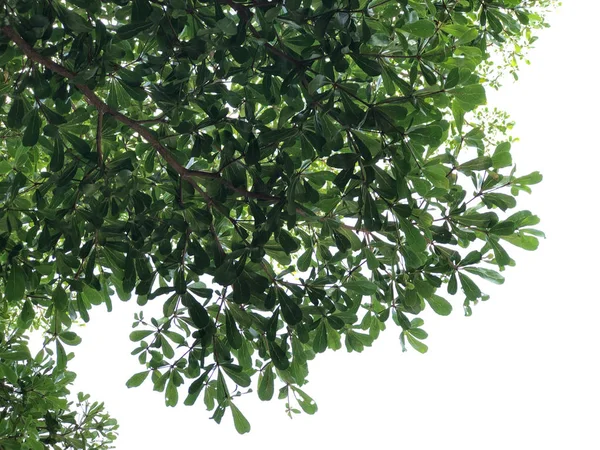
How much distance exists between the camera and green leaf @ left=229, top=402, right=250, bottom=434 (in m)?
2.29

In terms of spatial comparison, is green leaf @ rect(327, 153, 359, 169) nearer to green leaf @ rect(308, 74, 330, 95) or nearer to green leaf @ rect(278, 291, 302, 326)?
green leaf @ rect(308, 74, 330, 95)

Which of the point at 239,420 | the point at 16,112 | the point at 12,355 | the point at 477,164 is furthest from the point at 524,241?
the point at 12,355

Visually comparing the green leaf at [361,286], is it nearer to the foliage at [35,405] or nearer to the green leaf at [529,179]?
the green leaf at [529,179]

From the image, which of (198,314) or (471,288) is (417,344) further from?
(198,314)

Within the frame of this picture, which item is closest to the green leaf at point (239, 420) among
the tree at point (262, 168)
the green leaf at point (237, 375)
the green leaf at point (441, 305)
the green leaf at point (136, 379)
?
the tree at point (262, 168)

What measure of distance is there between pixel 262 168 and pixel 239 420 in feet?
2.81

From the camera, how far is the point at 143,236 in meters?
2.04

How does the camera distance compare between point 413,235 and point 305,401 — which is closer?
point 413,235

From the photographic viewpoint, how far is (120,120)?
203cm

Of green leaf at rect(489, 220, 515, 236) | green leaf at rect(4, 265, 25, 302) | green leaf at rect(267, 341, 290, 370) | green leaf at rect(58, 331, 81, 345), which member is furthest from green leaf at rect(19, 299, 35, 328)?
green leaf at rect(489, 220, 515, 236)

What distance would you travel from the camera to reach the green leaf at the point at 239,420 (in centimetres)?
229

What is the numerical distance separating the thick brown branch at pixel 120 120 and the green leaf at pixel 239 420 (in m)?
0.71

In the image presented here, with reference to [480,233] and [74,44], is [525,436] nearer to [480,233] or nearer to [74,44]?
[480,233]

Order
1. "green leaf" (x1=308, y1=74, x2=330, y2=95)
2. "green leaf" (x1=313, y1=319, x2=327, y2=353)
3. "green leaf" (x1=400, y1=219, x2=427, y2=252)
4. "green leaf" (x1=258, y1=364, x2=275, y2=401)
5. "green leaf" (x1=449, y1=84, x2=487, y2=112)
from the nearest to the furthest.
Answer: "green leaf" (x1=308, y1=74, x2=330, y2=95), "green leaf" (x1=449, y1=84, x2=487, y2=112), "green leaf" (x1=400, y1=219, x2=427, y2=252), "green leaf" (x1=313, y1=319, x2=327, y2=353), "green leaf" (x1=258, y1=364, x2=275, y2=401)
